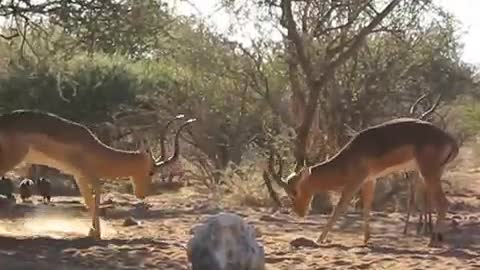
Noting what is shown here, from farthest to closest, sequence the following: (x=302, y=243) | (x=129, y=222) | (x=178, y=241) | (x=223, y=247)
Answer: (x=129, y=222), (x=178, y=241), (x=302, y=243), (x=223, y=247)

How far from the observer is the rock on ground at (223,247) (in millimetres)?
9414

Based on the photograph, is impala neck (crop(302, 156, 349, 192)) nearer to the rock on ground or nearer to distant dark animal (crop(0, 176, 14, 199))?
the rock on ground

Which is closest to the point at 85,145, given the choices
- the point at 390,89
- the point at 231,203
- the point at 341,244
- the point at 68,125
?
the point at 68,125

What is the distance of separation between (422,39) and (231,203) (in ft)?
19.2

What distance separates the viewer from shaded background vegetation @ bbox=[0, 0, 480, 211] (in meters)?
15.2

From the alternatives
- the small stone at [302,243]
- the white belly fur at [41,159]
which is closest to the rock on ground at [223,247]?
the small stone at [302,243]

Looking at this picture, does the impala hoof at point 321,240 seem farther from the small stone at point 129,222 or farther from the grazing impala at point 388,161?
the small stone at point 129,222

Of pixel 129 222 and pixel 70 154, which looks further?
pixel 129 222

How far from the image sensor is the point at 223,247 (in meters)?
9.45

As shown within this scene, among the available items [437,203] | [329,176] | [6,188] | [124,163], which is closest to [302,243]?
[329,176]

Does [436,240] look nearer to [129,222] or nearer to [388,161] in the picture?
[388,161]

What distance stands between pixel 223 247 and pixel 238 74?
15459mm

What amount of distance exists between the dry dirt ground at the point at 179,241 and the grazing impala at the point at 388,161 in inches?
23.6

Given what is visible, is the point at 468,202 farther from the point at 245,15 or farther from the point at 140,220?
the point at 140,220
